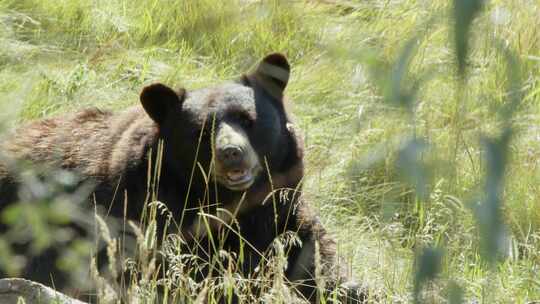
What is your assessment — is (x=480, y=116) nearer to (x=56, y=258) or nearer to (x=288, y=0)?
(x=288, y=0)

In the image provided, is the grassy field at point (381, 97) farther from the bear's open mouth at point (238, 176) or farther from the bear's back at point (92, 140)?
the bear's open mouth at point (238, 176)

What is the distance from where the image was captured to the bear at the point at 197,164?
5.56 metres

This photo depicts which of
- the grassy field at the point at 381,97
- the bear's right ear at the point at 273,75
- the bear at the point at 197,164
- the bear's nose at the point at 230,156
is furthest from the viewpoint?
the bear's right ear at the point at 273,75

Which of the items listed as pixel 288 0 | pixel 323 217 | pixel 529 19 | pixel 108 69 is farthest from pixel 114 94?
pixel 288 0

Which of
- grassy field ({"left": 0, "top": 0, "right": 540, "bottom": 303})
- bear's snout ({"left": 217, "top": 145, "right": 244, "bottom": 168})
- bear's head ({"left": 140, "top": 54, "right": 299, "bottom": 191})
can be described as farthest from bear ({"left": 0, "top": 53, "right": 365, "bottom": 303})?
grassy field ({"left": 0, "top": 0, "right": 540, "bottom": 303})

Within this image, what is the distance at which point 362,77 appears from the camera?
1502 mm

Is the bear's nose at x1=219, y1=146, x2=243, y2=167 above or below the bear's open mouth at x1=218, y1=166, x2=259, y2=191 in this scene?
above

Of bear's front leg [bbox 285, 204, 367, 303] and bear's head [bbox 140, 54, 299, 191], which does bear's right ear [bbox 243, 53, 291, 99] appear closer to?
bear's head [bbox 140, 54, 299, 191]

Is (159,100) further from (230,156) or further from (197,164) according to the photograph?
(230,156)

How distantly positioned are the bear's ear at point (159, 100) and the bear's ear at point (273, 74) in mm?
499

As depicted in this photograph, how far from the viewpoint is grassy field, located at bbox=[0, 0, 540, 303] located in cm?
136

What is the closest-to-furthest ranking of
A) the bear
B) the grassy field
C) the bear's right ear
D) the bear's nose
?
the grassy field
the bear's nose
the bear
the bear's right ear

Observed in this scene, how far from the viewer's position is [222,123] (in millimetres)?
5711

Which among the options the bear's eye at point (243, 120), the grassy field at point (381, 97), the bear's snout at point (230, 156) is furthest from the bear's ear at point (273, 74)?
the bear's snout at point (230, 156)
